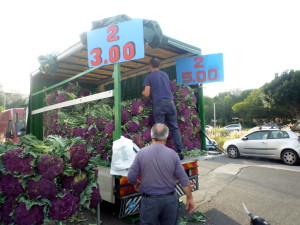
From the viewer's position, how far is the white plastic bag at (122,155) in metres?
3.26

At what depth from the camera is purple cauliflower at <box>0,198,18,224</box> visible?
2.42 meters

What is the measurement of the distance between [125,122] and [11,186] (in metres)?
2.04

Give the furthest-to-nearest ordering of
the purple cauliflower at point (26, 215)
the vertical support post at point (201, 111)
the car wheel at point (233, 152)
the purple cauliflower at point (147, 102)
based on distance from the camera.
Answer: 1. the car wheel at point (233, 152)
2. the vertical support post at point (201, 111)
3. the purple cauliflower at point (147, 102)
4. the purple cauliflower at point (26, 215)

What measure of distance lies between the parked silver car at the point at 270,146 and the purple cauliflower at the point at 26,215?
959cm

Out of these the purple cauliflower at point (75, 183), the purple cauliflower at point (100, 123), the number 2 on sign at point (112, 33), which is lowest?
the purple cauliflower at point (75, 183)

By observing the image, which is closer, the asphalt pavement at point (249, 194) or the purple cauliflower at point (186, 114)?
the asphalt pavement at point (249, 194)

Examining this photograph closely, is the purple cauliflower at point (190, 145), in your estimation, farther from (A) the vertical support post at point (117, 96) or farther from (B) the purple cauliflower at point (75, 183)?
(B) the purple cauliflower at point (75, 183)

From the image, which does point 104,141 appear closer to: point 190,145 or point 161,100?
point 161,100

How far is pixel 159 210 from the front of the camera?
256cm

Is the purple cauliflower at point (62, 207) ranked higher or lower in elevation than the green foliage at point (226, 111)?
lower

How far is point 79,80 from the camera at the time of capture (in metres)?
7.30

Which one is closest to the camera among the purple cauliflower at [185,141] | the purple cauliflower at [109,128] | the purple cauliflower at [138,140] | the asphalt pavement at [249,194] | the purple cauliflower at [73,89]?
the purple cauliflower at [109,128]

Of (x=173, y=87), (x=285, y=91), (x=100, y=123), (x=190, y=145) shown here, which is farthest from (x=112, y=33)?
(x=285, y=91)

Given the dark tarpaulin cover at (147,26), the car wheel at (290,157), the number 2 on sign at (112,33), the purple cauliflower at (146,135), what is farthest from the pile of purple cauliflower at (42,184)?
the car wheel at (290,157)
